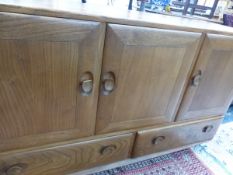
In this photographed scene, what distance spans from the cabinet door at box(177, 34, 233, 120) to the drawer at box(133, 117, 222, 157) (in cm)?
5

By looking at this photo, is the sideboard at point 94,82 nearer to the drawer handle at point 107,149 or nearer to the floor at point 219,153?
the drawer handle at point 107,149

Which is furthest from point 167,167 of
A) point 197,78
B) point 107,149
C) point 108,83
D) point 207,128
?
point 108,83

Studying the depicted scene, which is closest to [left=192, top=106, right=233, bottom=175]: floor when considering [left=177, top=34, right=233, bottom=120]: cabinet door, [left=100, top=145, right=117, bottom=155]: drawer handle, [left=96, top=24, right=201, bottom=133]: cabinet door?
[left=177, top=34, right=233, bottom=120]: cabinet door

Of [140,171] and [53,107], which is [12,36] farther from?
[140,171]

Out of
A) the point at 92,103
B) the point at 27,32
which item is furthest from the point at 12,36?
the point at 92,103

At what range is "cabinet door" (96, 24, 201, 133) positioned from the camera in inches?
24.8

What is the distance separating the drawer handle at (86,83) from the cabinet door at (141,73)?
44 millimetres

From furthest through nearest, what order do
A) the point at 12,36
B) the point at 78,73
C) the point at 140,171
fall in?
the point at 140,171 < the point at 78,73 < the point at 12,36

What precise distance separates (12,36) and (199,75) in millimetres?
706

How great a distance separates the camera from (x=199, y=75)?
0.83m

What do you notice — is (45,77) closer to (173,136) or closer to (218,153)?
(173,136)

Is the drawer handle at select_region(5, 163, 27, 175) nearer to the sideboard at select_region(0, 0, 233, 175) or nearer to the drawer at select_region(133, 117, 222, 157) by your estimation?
the sideboard at select_region(0, 0, 233, 175)

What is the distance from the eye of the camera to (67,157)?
0.75 metres

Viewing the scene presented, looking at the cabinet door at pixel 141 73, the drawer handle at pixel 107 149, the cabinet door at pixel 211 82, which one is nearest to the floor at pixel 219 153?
the cabinet door at pixel 211 82
